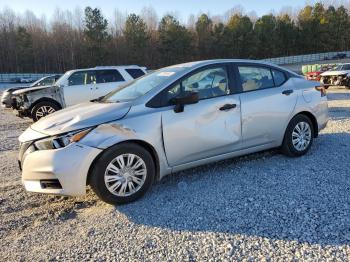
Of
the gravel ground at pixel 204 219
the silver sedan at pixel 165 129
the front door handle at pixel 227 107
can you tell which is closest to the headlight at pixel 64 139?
the silver sedan at pixel 165 129

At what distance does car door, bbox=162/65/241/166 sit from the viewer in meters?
4.43

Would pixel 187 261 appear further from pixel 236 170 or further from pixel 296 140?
pixel 296 140

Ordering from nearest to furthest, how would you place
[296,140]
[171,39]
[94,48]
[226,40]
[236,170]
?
[236,170] < [296,140] < [94,48] < [171,39] < [226,40]

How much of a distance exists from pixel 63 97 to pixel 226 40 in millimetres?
64976

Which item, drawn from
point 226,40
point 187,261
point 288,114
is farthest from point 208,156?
point 226,40

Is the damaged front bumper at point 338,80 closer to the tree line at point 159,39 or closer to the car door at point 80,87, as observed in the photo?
the car door at point 80,87

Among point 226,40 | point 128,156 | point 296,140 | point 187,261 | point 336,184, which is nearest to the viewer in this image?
point 187,261

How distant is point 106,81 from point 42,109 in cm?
214

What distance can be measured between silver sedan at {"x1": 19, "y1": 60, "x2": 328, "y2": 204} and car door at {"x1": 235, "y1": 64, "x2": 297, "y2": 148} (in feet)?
0.05

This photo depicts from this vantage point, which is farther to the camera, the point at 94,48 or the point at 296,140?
the point at 94,48

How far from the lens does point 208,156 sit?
4742 millimetres

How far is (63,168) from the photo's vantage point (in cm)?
385

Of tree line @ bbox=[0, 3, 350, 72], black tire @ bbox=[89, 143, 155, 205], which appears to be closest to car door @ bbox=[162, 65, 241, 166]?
black tire @ bbox=[89, 143, 155, 205]

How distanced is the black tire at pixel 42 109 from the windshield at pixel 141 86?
21.2 feet
